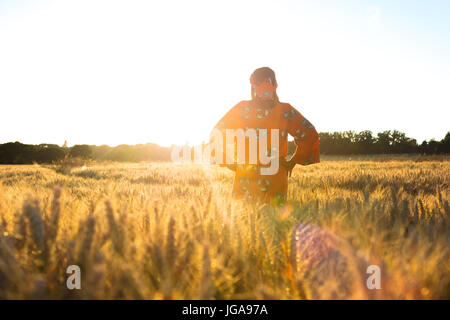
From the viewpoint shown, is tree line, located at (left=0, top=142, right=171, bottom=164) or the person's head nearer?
the person's head

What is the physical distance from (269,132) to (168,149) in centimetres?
4647

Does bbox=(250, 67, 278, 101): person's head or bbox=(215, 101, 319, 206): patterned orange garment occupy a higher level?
bbox=(250, 67, 278, 101): person's head

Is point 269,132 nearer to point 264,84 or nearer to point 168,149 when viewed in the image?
point 264,84

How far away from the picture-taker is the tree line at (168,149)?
39.9 meters

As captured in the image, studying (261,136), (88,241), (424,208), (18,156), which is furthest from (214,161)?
(18,156)

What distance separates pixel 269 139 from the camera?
2.82 m

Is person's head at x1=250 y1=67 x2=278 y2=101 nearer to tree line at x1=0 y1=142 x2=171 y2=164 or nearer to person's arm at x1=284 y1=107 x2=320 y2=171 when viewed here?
person's arm at x1=284 y1=107 x2=320 y2=171

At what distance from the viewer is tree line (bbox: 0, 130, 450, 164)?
3994 cm

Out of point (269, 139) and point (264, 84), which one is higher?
point (264, 84)

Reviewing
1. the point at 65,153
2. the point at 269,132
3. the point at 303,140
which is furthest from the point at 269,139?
the point at 65,153

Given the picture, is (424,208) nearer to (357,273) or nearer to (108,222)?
(357,273)

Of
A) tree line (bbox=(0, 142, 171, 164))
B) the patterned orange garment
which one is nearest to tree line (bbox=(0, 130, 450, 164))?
tree line (bbox=(0, 142, 171, 164))

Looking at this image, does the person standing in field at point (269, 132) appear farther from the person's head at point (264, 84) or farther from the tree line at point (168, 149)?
the tree line at point (168, 149)

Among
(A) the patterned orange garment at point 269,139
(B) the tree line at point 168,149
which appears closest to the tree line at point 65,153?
(B) the tree line at point 168,149
